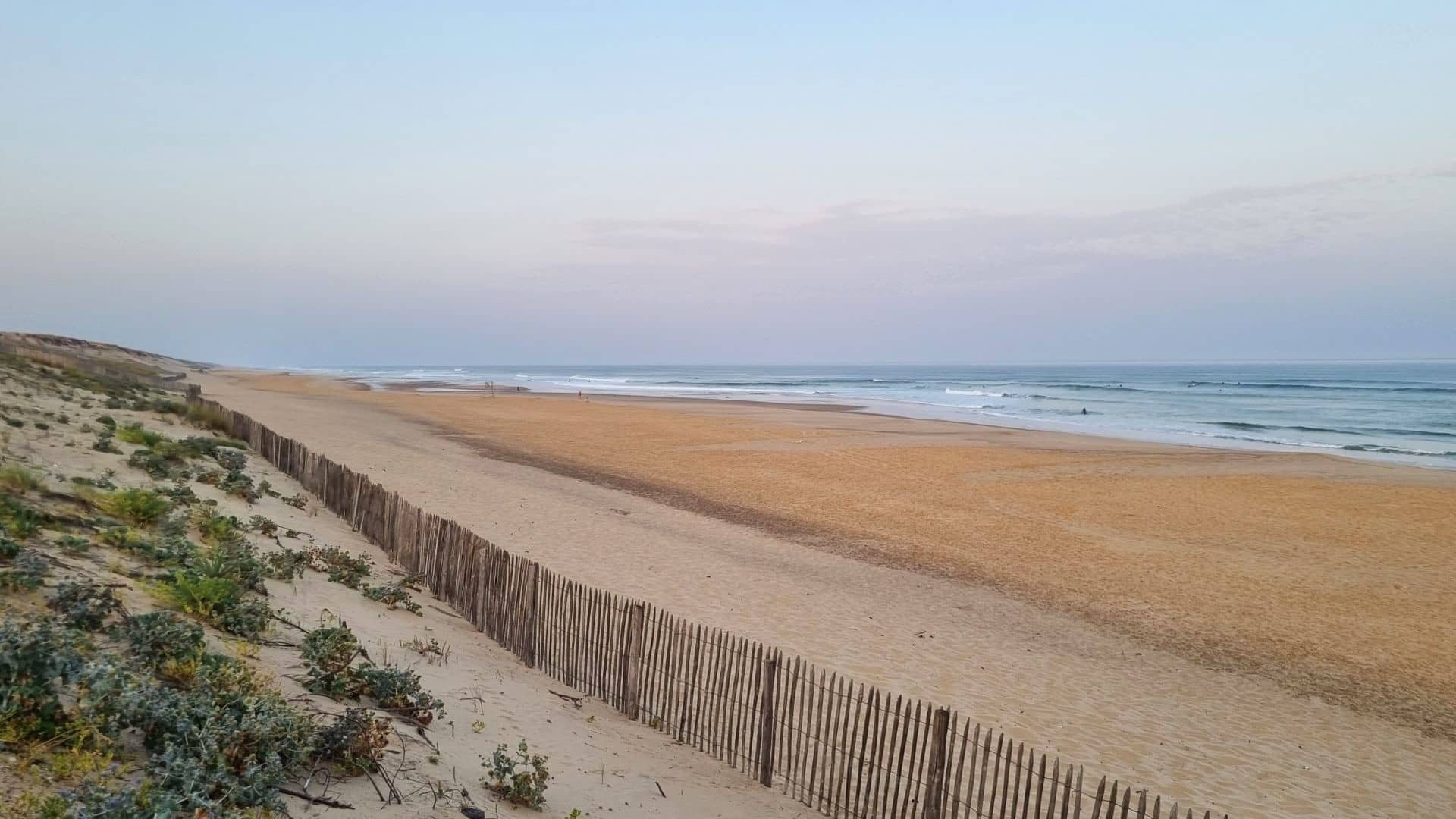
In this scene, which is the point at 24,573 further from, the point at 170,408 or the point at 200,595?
the point at 170,408

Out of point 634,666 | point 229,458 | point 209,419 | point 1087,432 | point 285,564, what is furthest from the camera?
point 1087,432

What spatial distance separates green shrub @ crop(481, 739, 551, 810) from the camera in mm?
5352

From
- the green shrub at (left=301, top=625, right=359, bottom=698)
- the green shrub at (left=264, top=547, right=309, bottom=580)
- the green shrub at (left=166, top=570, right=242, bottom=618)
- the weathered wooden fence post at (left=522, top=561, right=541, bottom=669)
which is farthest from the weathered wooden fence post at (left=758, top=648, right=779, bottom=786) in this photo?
the green shrub at (left=264, top=547, right=309, bottom=580)

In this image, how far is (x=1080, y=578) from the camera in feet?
46.7

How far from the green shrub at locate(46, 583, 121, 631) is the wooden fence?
3.82 meters

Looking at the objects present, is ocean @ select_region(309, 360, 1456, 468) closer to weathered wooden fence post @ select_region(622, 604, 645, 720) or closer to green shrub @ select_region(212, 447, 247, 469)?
weathered wooden fence post @ select_region(622, 604, 645, 720)

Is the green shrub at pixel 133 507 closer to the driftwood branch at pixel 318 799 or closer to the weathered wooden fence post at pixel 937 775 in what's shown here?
the driftwood branch at pixel 318 799

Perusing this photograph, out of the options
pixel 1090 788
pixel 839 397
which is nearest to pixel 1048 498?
pixel 1090 788

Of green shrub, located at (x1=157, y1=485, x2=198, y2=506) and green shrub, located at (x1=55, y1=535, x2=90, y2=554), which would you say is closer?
green shrub, located at (x1=55, y1=535, x2=90, y2=554)

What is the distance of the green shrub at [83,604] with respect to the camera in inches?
208

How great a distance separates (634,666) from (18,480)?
6679 mm

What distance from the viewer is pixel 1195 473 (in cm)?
2702

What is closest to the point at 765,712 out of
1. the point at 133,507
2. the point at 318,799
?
the point at 318,799

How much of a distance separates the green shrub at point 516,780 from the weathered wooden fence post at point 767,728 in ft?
5.99
